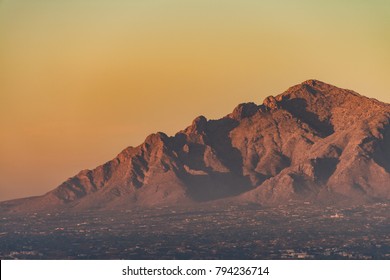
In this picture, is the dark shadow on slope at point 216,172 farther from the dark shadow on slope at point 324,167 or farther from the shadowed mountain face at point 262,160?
the dark shadow on slope at point 324,167

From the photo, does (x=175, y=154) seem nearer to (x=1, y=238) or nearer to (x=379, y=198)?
(x=379, y=198)

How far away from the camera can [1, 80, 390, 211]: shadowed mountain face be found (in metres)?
131

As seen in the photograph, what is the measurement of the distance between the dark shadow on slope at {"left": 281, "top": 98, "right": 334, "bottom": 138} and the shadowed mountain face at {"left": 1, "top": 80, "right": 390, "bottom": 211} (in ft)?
0.41

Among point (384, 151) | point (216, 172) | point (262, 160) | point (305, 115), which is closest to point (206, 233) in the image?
point (216, 172)

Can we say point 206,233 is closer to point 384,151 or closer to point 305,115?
point 384,151

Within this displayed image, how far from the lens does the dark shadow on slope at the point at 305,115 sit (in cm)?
14975

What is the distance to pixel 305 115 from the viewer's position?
495ft

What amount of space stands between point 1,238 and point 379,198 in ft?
145

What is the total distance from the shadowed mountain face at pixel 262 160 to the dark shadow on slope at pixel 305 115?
126mm

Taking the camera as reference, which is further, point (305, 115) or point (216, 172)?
point (305, 115)

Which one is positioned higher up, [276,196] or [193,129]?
[193,129]

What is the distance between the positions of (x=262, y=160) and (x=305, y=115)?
10.0 meters

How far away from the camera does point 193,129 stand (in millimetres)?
146875
